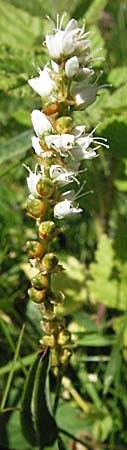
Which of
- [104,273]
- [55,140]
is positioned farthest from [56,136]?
[104,273]

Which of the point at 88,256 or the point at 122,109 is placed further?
the point at 88,256

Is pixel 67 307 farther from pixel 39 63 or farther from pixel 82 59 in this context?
pixel 82 59

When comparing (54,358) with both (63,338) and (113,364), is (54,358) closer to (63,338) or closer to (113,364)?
(63,338)

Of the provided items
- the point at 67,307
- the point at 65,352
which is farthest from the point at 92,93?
the point at 67,307

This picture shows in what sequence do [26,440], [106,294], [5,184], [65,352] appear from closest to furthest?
[65,352], [26,440], [106,294], [5,184]

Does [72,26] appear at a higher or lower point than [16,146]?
lower

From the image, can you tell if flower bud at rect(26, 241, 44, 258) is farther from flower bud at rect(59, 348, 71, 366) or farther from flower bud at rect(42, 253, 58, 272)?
flower bud at rect(59, 348, 71, 366)

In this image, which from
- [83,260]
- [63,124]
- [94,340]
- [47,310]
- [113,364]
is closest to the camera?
[63,124]
